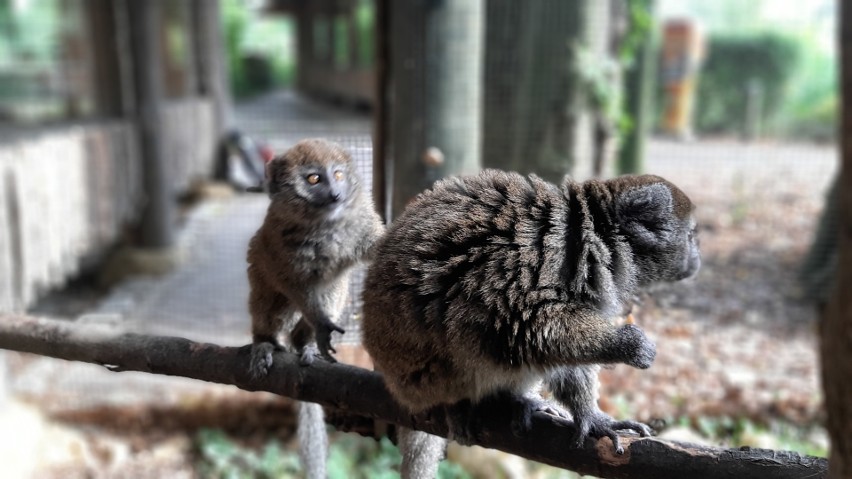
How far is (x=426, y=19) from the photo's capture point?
361 centimetres

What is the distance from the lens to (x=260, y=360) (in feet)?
7.78

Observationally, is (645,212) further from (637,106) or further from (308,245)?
(637,106)

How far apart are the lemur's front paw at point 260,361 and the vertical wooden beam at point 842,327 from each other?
1.59 metres

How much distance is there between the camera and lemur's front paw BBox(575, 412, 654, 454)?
78.1 inches

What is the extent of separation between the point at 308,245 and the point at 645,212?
3.68 ft

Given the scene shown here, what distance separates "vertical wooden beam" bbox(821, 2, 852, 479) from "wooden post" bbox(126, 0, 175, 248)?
760 cm

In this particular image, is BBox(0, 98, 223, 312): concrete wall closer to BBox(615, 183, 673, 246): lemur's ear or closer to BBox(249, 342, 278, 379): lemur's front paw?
BBox(249, 342, 278, 379): lemur's front paw

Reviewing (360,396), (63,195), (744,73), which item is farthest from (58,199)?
(744,73)

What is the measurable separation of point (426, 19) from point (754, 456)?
8.22 feet

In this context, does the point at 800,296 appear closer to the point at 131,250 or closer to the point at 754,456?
the point at 754,456

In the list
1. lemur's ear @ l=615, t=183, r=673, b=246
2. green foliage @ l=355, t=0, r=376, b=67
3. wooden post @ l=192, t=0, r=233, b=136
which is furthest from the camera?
green foliage @ l=355, t=0, r=376, b=67

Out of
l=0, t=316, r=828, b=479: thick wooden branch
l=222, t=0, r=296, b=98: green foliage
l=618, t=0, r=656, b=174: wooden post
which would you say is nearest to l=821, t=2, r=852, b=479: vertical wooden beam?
l=0, t=316, r=828, b=479: thick wooden branch

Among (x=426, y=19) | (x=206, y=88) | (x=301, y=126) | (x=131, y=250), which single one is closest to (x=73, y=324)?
(x=426, y=19)

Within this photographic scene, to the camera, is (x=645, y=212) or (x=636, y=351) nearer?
(x=636, y=351)
